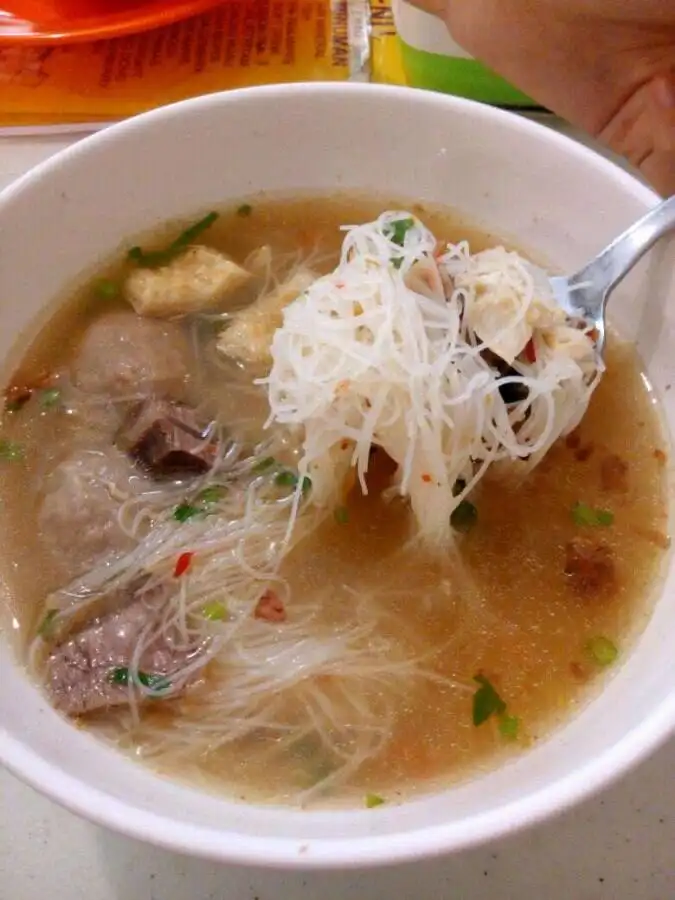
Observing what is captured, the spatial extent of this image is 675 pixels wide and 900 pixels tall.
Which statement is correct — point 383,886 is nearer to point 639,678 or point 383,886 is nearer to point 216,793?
point 216,793

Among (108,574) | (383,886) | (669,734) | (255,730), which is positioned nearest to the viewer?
(669,734)

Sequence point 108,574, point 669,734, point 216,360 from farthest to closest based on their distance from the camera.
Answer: point 216,360
point 108,574
point 669,734

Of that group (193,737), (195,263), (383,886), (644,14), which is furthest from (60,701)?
(644,14)

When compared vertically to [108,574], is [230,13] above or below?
above

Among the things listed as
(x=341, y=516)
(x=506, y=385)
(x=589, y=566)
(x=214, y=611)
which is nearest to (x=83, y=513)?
(x=214, y=611)

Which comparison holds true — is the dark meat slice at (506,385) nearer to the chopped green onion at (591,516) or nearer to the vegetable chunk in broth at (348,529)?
the vegetable chunk in broth at (348,529)

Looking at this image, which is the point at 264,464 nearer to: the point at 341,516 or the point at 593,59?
the point at 341,516

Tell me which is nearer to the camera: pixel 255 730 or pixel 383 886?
pixel 383 886
